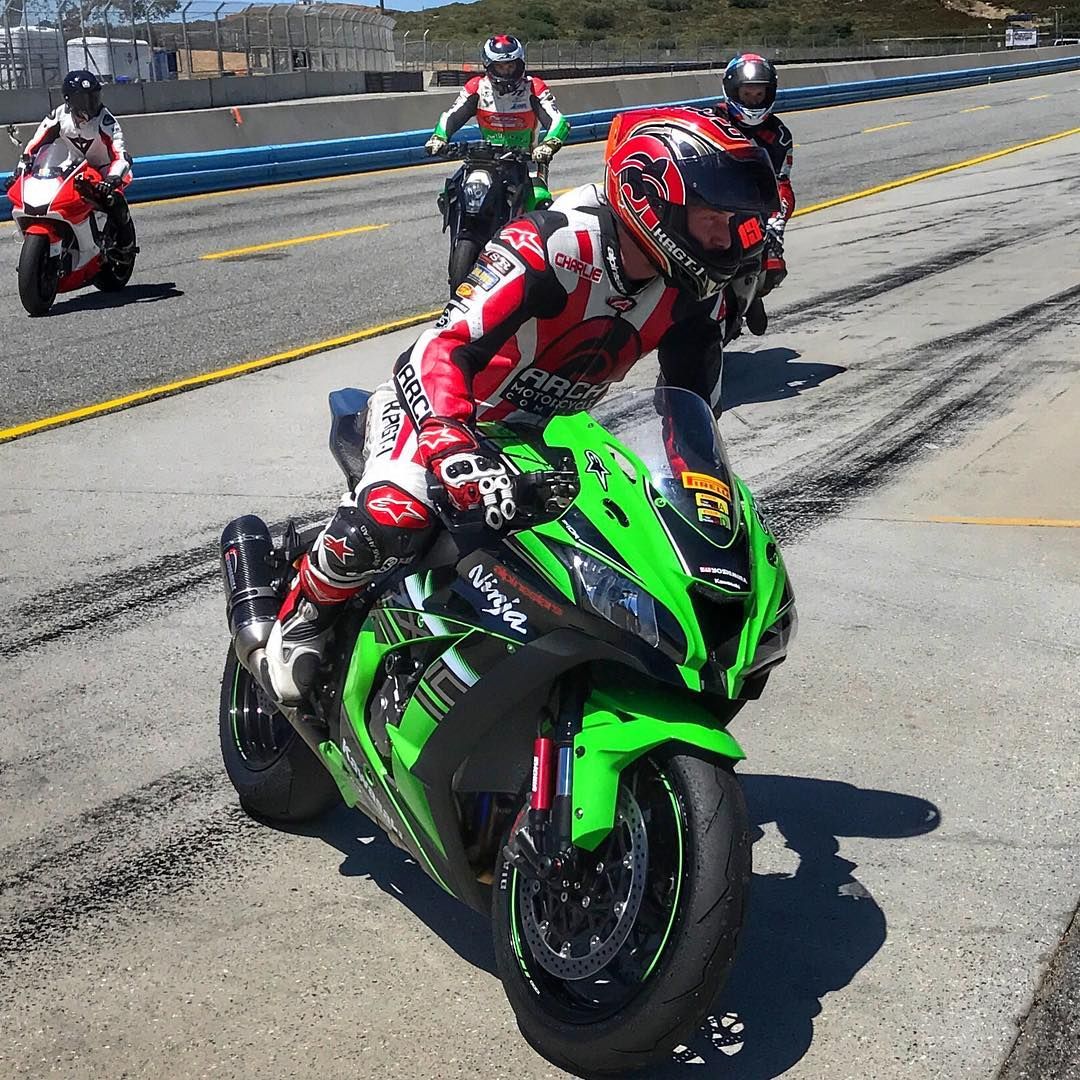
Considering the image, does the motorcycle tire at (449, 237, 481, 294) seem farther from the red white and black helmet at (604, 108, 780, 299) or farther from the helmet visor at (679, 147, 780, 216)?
the helmet visor at (679, 147, 780, 216)

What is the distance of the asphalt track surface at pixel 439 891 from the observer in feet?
11.5

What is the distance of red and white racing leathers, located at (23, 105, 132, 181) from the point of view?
43.3 ft

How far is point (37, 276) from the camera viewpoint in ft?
41.5

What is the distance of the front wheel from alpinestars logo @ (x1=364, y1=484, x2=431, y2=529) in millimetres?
854

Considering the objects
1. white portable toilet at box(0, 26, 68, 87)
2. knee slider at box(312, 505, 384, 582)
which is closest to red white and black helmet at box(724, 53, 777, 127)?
knee slider at box(312, 505, 384, 582)

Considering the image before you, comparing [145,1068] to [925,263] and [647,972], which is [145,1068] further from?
[925,263]

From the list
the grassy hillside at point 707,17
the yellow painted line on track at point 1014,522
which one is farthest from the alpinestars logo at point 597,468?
the grassy hillside at point 707,17

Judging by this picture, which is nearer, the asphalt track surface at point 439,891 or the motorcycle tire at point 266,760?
the asphalt track surface at point 439,891

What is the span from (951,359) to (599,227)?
7577 millimetres

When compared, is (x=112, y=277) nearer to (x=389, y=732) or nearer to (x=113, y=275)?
(x=113, y=275)

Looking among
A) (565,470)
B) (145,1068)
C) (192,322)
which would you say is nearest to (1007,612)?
(565,470)

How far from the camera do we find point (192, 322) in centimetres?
1252

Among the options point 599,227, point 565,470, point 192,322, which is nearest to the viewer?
point 565,470

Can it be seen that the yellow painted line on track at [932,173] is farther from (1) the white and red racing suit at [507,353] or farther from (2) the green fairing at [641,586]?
(2) the green fairing at [641,586]
